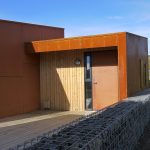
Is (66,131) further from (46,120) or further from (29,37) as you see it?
(29,37)

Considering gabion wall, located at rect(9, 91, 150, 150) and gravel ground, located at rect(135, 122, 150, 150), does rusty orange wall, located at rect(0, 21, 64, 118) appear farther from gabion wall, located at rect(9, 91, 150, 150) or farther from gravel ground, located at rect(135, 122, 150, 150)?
gabion wall, located at rect(9, 91, 150, 150)

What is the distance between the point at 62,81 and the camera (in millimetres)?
13594

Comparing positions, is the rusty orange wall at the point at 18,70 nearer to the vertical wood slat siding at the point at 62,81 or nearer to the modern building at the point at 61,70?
the modern building at the point at 61,70

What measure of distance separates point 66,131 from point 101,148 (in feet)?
1.73

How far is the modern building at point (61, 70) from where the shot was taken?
39.6 ft

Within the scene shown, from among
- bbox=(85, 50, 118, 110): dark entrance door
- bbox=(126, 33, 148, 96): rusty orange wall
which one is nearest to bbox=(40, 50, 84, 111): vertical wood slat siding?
bbox=(85, 50, 118, 110): dark entrance door

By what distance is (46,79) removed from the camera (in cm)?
1395

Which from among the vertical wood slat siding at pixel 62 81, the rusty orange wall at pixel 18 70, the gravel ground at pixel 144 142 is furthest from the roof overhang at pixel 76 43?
the gravel ground at pixel 144 142

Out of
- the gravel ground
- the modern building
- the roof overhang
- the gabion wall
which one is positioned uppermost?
the roof overhang

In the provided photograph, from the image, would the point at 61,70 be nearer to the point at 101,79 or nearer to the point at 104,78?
the point at 101,79

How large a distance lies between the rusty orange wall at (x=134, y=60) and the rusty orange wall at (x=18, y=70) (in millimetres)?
4268

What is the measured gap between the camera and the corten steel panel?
12.4m

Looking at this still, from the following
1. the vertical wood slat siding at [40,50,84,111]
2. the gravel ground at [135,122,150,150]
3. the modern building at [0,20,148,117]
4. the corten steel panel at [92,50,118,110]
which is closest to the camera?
the gravel ground at [135,122,150,150]

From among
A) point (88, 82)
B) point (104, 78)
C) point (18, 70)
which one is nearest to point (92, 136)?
point (104, 78)
